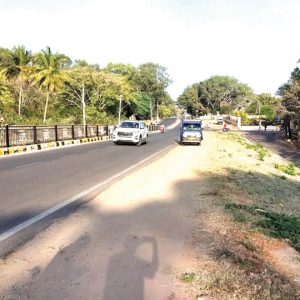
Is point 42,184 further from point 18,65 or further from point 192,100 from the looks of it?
point 192,100

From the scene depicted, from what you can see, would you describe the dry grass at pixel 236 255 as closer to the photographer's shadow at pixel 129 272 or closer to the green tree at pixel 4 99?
the photographer's shadow at pixel 129 272

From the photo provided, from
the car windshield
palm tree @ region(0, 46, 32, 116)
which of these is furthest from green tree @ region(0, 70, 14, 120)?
the car windshield

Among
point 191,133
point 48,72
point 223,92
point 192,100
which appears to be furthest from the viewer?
point 192,100

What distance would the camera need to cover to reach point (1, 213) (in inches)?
308

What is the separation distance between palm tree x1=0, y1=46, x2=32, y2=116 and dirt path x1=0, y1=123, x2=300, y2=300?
172 feet

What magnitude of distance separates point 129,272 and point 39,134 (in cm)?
Result: 2530

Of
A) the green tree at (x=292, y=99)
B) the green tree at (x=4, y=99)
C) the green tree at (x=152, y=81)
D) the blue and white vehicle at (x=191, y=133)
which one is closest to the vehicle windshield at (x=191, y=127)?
the blue and white vehicle at (x=191, y=133)

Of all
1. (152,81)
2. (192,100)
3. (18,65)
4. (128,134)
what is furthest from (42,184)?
(192,100)

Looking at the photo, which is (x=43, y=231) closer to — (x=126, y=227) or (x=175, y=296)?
(x=126, y=227)

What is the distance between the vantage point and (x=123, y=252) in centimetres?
570

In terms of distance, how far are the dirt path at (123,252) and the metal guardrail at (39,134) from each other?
1711 centimetres

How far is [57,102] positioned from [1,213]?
66.1 meters

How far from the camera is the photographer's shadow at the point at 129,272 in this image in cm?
440

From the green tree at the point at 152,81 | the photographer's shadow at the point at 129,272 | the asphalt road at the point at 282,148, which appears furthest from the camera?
the green tree at the point at 152,81
